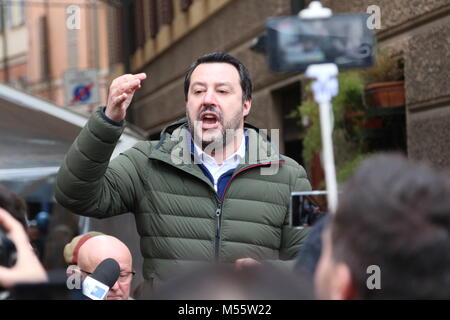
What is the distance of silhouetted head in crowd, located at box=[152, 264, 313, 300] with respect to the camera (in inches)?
44.4

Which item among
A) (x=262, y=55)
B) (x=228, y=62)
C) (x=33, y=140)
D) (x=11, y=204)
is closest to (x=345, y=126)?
(x=33, y=140)

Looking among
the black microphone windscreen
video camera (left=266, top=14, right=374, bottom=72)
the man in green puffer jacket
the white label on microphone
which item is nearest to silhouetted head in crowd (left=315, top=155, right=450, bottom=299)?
the white label on microphone

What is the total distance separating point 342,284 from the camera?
118cm

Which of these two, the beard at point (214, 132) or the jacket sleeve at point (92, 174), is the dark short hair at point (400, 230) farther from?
the beard at point (214, 132)

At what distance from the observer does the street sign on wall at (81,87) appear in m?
11.7

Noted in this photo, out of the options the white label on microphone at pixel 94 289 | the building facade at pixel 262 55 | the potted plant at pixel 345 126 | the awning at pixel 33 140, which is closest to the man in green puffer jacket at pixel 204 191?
the white label on microphone at pixel 94 289

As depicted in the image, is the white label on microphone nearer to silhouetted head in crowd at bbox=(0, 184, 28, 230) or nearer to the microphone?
the microphone

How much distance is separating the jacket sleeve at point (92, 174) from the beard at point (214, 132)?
247 mm

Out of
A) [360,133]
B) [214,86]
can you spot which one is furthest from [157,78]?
[214,86]

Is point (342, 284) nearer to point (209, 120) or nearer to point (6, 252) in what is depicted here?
point (6, 252)

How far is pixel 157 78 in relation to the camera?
14.2 m

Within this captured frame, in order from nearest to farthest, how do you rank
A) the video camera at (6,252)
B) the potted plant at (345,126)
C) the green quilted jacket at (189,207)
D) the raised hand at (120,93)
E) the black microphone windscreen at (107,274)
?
1. the video camera at (6,252)
2. the black microphone windscreen at (107,274)
3. the raised hand at (120,93)
4. the green quilted jacket at (189,207)
5. the potted plant at (345,126)

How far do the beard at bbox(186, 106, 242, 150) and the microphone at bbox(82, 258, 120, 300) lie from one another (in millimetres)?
684
